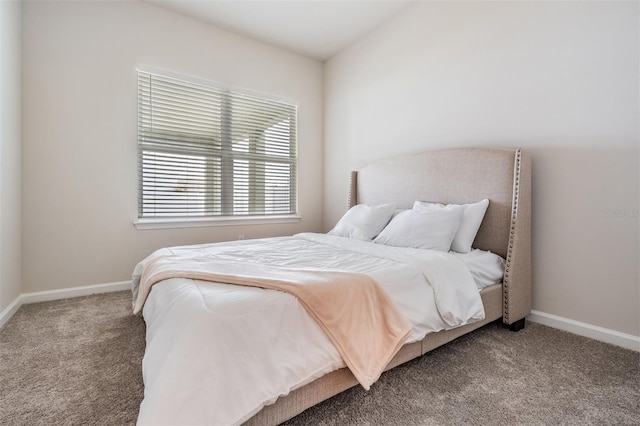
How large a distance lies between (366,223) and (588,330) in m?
1.68

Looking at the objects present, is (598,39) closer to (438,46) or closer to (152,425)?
(438,46)

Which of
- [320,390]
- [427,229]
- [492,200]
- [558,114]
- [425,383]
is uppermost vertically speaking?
[558,114]

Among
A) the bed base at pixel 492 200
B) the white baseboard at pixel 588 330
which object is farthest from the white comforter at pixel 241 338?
the white baseboard at pixel 588 330

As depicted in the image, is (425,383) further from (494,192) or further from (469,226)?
(494,192)

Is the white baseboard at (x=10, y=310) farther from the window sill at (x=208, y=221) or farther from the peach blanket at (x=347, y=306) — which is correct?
the peach blanket at (x=347, y=306)

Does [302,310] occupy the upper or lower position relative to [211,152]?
lower

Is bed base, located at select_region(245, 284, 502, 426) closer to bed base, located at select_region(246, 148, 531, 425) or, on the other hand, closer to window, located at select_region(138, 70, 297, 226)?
bed base, located at select_region(246, 148, 531, 425)

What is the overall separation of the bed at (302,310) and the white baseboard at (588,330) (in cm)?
22

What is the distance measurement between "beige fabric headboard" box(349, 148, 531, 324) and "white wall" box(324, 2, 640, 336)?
175mm

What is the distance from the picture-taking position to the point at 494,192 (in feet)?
7.45

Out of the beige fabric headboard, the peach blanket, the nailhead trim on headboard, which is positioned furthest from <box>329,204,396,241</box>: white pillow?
the peach blanket

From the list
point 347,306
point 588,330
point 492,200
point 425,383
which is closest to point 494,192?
point 492,200

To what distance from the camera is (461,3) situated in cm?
263

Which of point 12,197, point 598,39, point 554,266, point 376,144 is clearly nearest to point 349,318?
point 554,266
